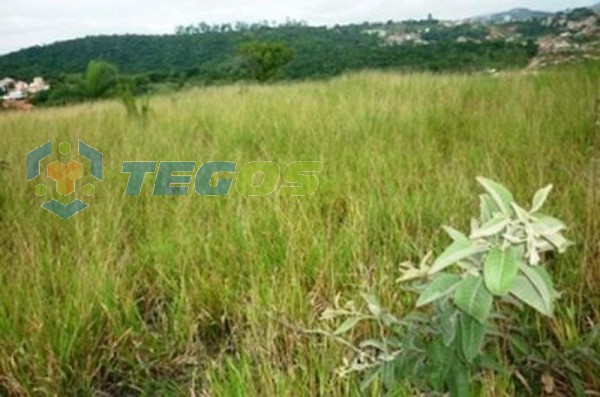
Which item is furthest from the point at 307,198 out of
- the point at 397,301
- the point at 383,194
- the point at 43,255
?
the point at 43,255

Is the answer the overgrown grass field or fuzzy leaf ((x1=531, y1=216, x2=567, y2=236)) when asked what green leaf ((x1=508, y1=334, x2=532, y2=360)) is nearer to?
the overgrown grass field

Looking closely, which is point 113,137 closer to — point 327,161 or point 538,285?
point 327,161

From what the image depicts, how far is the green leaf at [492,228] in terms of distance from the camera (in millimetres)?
766

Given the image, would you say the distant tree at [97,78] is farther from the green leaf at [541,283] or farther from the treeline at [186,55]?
the green leaf at [541,283]

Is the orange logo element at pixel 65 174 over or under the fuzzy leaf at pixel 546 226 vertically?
under

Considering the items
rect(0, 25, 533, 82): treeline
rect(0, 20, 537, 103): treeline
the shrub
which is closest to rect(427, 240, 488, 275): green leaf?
the shrub

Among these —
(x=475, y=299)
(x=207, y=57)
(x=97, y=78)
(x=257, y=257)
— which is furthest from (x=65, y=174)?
(x=207, y=57)

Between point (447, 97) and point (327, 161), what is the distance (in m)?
2.38

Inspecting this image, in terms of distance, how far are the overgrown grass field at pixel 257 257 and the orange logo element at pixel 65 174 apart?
0.16 m

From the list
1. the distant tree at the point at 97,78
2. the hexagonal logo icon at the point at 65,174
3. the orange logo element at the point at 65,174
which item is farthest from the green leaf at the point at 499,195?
the distant tree at the point at 97,78

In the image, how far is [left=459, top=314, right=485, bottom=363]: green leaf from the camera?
2.86 ft

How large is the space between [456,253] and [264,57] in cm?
2859

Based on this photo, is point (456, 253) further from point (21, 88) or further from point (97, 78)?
point (21, 88)

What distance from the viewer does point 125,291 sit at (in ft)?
5.68
